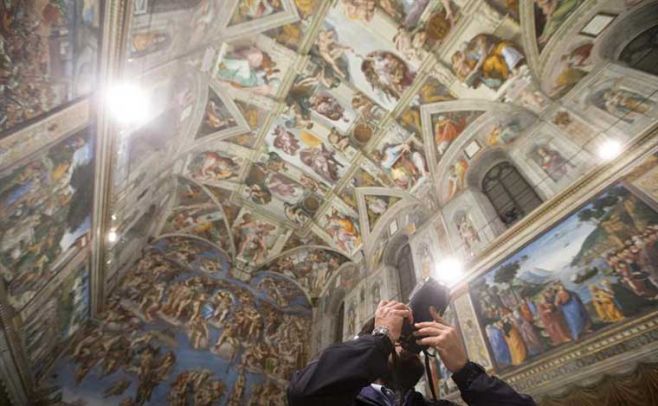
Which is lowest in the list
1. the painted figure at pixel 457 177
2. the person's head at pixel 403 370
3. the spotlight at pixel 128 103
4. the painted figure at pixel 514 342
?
the person's head at pixel 403 370

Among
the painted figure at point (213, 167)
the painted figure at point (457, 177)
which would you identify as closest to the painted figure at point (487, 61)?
the painted figure at point (457, 177)

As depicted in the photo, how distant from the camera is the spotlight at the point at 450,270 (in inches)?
259

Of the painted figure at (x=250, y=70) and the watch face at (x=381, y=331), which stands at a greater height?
the painted figure at (x=250, y=70)

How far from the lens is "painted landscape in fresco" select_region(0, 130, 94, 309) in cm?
419

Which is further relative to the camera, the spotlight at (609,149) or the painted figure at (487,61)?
the painted figure at (487,61)

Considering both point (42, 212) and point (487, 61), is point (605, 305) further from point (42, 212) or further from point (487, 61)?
point (42, 212)

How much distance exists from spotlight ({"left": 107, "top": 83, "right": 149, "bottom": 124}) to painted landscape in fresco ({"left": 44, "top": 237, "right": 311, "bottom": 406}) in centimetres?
753

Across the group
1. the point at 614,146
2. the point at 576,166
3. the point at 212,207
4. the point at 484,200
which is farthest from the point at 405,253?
the point at 212,207

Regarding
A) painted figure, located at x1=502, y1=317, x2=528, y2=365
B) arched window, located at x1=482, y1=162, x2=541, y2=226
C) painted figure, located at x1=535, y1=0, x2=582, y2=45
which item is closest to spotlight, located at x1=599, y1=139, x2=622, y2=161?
arched window, located at x1=482, y1=162, x2=541, y2=226

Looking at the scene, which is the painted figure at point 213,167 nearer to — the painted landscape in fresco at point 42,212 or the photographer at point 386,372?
the painted landscape in fresco at point 42,212

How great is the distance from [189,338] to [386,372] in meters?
11.7

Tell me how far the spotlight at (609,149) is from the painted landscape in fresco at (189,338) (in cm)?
1145

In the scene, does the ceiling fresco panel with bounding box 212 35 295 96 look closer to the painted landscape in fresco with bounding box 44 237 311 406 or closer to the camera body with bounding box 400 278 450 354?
the painted landscape in fresco with bounding box 44 237 311 406

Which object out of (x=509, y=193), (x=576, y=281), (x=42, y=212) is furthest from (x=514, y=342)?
(x=42, y=212)
